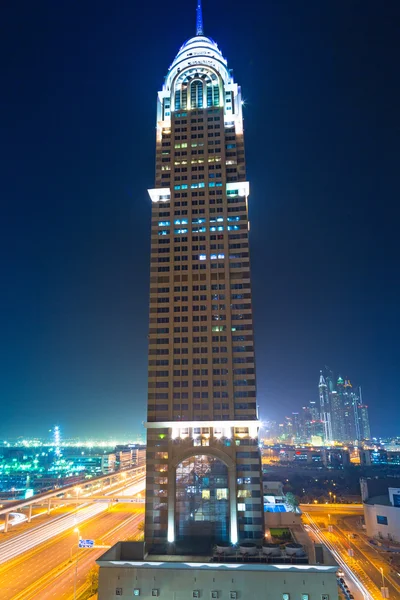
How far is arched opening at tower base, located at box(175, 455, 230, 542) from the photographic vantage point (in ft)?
231

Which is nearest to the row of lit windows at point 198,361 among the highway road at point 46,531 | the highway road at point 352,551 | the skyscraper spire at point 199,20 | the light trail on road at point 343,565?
the light trail on road at point 343,565

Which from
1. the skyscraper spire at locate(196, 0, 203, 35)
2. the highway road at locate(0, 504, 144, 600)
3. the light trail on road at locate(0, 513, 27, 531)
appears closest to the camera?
the highway road at locate(0, 504, 144, 600)

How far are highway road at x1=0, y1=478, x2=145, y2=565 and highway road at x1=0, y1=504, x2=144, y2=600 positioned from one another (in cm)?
202

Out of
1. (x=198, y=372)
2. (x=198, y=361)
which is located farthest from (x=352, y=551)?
(x=198, y=361)

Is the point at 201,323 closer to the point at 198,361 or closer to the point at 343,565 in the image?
the point at 198,361

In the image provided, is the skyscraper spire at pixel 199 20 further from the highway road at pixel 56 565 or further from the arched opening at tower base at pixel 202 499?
the highway road at pixel 56 565

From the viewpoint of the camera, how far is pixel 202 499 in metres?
71.8

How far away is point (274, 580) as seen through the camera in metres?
55.6

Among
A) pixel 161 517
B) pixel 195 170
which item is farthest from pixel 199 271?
pixel 161 517

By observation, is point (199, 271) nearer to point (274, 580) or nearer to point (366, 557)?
point (274, 580)

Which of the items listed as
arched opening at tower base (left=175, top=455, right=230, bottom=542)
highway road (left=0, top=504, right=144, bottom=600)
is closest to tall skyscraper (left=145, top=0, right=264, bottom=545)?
arched opening at tower base (left=175, top=455, right=230, bottom=542)

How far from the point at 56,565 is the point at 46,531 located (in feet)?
97.3

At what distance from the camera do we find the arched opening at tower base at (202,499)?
2768 inches

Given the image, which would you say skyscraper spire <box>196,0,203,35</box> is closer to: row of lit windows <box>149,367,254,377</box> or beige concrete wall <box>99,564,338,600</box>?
row of lit windows <box>149,367,254,377</box>
